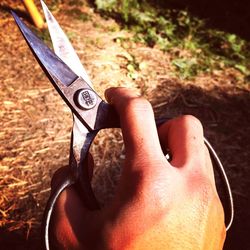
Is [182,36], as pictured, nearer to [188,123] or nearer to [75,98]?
[75,98]

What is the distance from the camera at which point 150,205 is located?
95 centimetres

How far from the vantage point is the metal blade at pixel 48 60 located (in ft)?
4.45

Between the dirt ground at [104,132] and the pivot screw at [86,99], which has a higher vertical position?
the pivot screw at [86,99]

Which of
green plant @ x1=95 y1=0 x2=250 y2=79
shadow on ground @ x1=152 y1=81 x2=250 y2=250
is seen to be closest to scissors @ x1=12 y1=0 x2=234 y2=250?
shadow on ground @ x1=152 y1=81 x2=250 y2=250

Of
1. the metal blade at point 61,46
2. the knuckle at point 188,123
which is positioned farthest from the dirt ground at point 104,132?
the knuckle at point 188,123

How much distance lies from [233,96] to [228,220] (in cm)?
169

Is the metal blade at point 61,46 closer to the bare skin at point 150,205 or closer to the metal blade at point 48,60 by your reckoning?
the metal blade at point 48,60

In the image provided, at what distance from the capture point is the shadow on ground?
86.4 inches

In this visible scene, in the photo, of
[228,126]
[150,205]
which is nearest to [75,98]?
[150,205]

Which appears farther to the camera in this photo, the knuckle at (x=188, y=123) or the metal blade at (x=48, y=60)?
the metal blade at (x=48, y=60)

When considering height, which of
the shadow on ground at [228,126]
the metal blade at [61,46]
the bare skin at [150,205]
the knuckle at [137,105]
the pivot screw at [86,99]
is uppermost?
the metal blade at [61,46]

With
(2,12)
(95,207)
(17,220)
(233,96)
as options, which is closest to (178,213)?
(95,207)

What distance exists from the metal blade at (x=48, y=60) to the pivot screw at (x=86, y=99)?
72 mm

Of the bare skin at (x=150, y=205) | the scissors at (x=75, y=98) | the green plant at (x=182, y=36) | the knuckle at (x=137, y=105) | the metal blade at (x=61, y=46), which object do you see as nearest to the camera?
the bare skin at (x=150, y=205)
